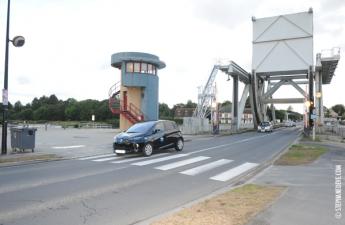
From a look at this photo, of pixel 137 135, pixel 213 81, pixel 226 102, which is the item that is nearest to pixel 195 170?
pixel 137 135

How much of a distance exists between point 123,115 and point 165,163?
27740 millimetres

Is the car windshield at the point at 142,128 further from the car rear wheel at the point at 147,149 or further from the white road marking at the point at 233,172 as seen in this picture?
the white road marking at the point at 233,172

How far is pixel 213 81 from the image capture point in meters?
51.5

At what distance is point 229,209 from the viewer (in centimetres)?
682

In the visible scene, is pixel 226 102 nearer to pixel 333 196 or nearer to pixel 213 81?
pixel 213 81

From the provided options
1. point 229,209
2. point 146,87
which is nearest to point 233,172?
point 229,209

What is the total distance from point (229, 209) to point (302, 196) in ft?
7.03

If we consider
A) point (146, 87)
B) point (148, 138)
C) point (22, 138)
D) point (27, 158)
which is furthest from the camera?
point (146, 87)

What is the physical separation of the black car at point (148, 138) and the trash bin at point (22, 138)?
3775 millimetres

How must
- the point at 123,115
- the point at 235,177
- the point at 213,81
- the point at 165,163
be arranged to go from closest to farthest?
the point at 235,177 < the point at 165,163 < the point at 123,115 < the point at 213,81

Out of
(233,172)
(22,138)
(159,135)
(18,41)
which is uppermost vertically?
(18,41)

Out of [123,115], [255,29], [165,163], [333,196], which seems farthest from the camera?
[255,29]

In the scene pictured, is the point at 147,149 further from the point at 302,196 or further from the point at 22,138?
the point at 302,196

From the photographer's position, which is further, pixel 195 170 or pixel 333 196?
pixel 195 170
